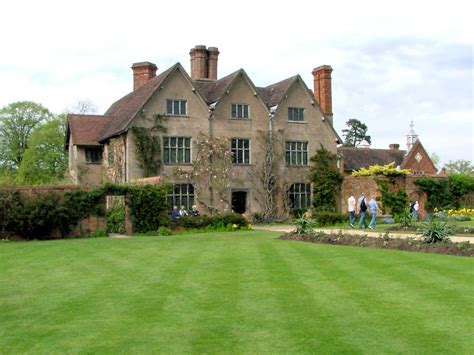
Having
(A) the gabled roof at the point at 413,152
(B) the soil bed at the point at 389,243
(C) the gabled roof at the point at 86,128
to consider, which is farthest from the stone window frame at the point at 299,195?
(A) the gabled roof at the point at 413,152

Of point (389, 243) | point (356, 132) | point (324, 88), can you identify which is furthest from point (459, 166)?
point (389, 243)

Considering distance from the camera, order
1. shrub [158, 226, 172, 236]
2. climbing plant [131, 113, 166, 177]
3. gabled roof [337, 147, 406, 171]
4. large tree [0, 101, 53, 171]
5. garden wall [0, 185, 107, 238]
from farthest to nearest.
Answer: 1. large tree [0, 101, 53, 171]
2. gabled roof [337, 147, 406, 171]
3. climbing plant [131, 113, 166, 177]
4. shrub [158, 226, 172, 236]
5. garden wall [0, 185, 107, 238]

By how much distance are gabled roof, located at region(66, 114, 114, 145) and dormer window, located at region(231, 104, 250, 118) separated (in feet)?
28.0

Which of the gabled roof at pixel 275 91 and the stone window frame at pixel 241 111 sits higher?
the gabled roof at pixel 275 91

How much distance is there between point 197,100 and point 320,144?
8868 millimetres

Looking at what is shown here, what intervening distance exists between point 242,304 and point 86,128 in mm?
32674

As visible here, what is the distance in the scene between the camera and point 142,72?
43.1m

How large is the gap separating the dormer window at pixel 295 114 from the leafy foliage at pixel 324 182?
96.6 inches

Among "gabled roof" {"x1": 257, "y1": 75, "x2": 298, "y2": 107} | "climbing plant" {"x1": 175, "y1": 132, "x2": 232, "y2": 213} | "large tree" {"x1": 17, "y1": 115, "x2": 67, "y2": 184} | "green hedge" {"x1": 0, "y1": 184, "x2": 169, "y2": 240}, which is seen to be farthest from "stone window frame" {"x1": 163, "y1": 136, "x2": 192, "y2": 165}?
"large tree" {"x1": 17, "y1": 115, "x2": 67, "y2": 184}

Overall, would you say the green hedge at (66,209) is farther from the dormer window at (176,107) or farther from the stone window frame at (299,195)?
the stone window frame at (299,195)

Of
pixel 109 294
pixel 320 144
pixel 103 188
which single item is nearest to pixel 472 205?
pixel 320 144

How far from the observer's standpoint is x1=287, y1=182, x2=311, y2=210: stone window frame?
38.9 m

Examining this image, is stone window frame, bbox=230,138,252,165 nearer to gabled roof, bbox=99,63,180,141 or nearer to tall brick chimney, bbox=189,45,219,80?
gabled roof, bbox=99,63,180,141

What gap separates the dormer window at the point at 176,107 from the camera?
116 feet
